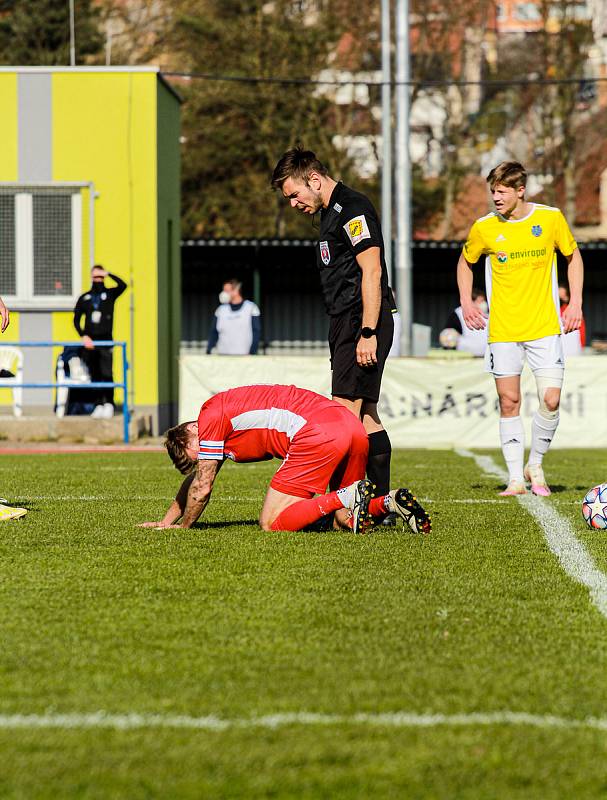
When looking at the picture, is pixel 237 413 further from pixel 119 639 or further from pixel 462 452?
pixel 462 452

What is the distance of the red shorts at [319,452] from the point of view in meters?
7.07

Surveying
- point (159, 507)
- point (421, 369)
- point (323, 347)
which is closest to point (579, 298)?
point (159, 507)

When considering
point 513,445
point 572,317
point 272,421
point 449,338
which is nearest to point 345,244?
point 272,421

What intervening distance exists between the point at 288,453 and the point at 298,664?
301cm

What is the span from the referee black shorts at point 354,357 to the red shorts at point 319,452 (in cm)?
31

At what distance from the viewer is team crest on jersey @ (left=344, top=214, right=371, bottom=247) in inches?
293

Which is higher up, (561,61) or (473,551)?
(561,61)

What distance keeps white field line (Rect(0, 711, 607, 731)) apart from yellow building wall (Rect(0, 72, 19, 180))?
17319 millimetres

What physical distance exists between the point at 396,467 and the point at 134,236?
8885 millimetres

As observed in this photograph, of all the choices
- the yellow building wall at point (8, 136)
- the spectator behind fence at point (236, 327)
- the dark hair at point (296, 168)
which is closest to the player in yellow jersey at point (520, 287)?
the dark hair at point (296, 168)

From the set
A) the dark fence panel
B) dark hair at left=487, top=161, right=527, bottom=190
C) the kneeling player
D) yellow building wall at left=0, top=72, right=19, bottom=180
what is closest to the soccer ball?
the kneeling player

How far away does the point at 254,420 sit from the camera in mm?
7008

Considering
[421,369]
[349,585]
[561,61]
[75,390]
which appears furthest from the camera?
[561,61]

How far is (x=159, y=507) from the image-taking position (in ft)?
28.2
